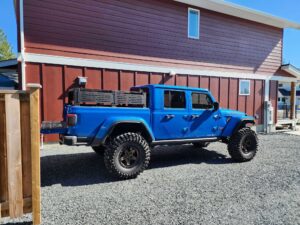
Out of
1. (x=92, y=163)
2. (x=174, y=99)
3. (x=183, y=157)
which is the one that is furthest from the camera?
(x=183, y=157)

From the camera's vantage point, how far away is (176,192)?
3.97 m

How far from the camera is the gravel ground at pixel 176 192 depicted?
310 centimetres

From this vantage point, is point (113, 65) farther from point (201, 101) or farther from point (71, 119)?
point (71, 119)

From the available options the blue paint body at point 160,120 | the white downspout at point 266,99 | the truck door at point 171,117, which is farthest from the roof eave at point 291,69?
the truck door at point 171,117

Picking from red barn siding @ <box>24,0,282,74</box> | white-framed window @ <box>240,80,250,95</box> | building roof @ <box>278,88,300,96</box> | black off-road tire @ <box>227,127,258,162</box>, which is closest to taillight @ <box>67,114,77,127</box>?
black off-road tire @ <box>227,127,258,162</box>

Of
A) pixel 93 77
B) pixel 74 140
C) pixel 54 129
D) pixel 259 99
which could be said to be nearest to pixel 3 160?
pixel 74 140

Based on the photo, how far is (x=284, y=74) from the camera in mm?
13672

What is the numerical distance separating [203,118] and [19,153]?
4.26 meters

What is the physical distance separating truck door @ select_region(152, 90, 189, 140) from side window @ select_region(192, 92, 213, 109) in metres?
0.32

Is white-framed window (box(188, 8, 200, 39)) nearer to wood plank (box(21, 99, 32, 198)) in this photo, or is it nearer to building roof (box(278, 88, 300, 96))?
wood plank (box(21, 99, 32, 198))

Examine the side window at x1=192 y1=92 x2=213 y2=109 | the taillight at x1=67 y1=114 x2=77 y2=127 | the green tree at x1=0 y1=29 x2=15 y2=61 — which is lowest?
the taillight at x1=67 y1=114 x2=77 y2=127

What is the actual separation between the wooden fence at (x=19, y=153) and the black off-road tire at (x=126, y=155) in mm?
1766

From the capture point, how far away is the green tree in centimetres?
2602

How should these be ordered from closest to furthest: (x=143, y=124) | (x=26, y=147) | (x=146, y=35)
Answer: (x=26, y=147) → (x=143, y=124) → (x=146, y=35)
